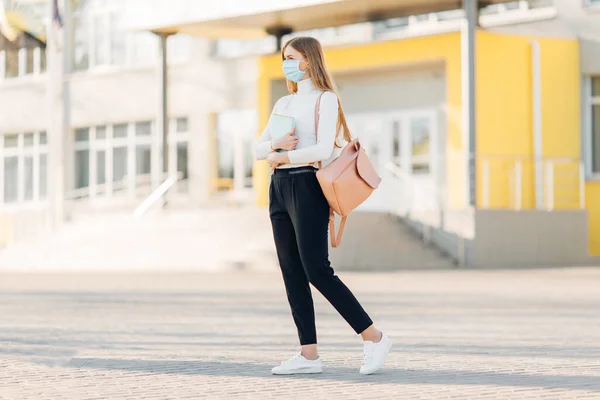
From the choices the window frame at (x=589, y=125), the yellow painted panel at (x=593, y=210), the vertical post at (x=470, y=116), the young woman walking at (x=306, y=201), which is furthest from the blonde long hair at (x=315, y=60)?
the window frame at (x=589, y=125)

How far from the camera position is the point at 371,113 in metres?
25.4

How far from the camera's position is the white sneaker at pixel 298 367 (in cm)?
537

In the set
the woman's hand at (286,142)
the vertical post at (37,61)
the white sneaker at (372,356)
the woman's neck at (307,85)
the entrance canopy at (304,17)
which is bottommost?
the white sneaker at (372,356)

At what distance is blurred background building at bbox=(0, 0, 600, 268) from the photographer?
20344 millimetres

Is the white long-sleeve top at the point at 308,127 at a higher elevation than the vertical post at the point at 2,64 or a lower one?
lower

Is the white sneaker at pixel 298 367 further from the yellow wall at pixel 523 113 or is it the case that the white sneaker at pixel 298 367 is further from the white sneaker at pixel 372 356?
the yellow wall at pixel 523 113

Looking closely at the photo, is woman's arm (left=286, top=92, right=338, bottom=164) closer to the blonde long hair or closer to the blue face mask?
the blonde long hair

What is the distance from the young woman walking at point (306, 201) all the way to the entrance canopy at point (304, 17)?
1544cm

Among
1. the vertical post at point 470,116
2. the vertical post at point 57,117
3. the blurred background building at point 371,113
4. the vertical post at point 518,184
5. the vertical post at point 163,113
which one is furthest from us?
the vertical post at point 57,117

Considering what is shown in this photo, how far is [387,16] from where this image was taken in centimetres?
2217

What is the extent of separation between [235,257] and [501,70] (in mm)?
7289

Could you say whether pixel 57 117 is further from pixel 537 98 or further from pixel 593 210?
pixel 593 210

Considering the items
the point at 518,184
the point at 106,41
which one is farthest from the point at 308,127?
the point at 106,41

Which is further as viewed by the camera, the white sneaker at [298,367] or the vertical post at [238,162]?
the vertical post at [238,162]
